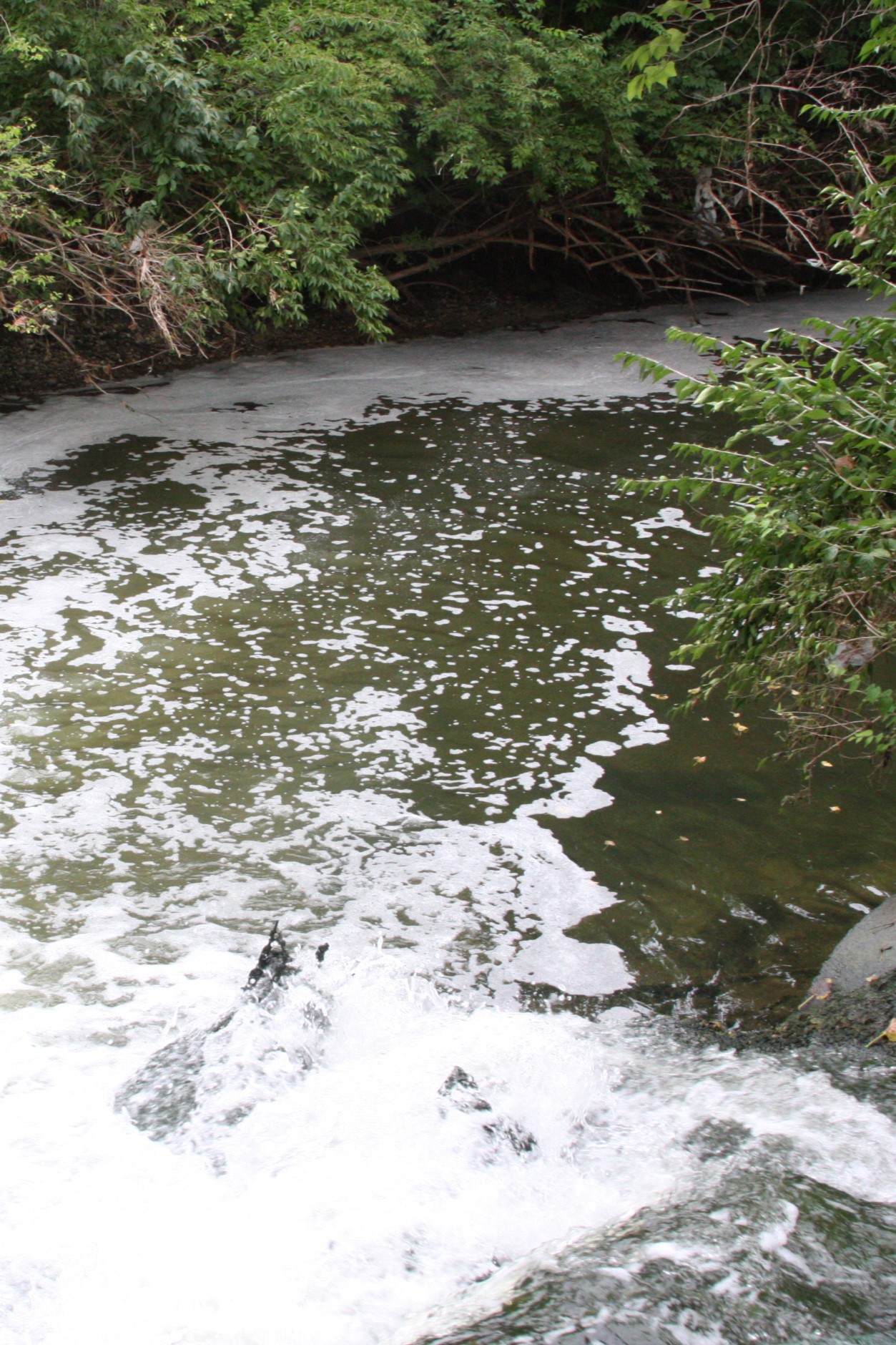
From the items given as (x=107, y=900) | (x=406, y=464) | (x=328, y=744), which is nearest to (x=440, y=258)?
(x=406, y=464)

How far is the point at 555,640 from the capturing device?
643cm

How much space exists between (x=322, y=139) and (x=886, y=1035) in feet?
32.2

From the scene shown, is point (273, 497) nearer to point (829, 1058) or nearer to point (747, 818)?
point (747, 818)

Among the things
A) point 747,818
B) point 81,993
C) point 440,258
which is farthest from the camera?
point 440,258

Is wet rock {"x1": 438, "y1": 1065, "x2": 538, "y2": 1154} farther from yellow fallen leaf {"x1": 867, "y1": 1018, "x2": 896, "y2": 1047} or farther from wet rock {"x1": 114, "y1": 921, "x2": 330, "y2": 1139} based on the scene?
yellow fallen leaf {"x1": 867, "y1": 1018, "x2": 896, "y2": 1047}

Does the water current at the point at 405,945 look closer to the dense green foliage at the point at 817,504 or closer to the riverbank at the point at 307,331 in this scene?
the dense green foliage at the point at 817,504

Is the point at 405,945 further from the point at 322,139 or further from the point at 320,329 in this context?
the point at 320,329

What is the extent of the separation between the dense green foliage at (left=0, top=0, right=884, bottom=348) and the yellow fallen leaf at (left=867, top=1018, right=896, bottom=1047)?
686cm

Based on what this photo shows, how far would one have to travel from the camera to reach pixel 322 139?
412 inches

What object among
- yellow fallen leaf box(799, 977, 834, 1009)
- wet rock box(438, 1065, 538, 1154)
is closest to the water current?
wet rock box(438, 1065, 538, 1154)

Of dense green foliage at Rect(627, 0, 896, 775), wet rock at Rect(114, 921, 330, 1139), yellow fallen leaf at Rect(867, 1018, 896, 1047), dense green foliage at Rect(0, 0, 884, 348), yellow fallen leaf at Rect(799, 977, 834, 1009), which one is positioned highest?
dense green foliage at Rect(0, 0, 884, 348)

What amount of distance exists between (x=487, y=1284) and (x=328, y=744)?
3038mm

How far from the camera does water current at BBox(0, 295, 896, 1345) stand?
2.61 m

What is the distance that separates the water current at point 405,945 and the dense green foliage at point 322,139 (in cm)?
309
